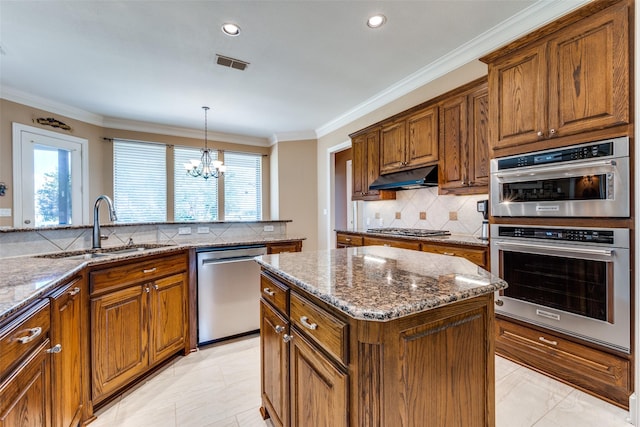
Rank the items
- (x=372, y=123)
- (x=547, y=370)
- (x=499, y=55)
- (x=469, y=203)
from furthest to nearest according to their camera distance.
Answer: (x=372, y=123) < (x=469, y=203) < (x=499, y=55) < (x=547, y=370)

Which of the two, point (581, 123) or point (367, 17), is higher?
point (367, 17)

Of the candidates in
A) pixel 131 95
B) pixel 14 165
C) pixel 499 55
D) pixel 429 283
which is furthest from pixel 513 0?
pixel 14 165

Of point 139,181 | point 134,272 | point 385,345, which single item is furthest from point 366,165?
point 139,181

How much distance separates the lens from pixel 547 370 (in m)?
1.97

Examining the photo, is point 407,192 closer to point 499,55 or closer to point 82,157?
point 499,55

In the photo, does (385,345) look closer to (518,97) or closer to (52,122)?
(518,97)

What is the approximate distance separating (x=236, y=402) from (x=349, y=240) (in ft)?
7.85

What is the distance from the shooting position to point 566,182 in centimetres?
182

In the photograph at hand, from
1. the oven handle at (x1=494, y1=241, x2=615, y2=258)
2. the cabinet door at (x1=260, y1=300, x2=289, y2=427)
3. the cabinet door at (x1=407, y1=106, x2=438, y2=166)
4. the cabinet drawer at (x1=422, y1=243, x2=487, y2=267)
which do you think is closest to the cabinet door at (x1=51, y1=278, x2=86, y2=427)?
the cabinet door at (x1=260, y1=300, x2=289, y2=427)

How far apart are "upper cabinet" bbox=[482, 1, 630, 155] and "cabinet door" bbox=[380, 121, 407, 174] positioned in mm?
1209

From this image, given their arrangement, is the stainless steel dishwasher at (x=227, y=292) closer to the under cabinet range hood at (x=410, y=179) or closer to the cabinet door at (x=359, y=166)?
the under cabinet range hood at (x=410, y=179)

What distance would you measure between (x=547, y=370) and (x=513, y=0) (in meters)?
2.69

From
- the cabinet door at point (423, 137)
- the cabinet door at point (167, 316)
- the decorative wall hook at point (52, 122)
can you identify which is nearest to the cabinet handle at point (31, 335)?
the cabinet door at point (167, 316)

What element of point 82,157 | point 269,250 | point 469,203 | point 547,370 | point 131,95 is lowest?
point 547,370
